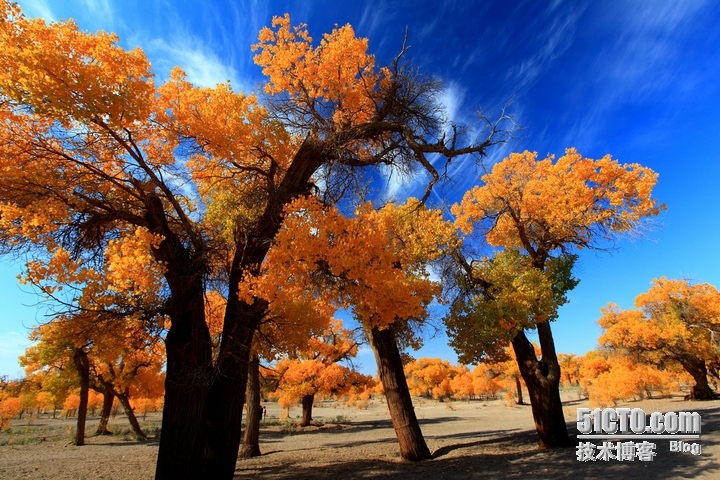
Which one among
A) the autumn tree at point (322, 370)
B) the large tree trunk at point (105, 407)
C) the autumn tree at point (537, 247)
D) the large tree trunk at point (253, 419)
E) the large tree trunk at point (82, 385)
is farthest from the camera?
the autumn tree at point (322, 370)

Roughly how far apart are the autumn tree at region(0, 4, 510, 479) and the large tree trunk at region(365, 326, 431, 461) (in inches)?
189

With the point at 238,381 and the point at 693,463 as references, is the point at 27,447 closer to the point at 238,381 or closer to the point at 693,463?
the point at 238,381

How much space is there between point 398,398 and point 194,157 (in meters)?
8.02

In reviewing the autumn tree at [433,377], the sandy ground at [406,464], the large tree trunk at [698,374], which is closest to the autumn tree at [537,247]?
the sandy ground at [406,464]

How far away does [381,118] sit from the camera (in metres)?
7.45

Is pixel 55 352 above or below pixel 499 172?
below

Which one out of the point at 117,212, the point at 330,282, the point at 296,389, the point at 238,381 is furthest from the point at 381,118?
the point at 296,389

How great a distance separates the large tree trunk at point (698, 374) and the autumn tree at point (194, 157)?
26601 mm

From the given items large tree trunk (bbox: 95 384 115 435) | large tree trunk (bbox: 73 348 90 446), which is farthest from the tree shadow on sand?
large tree trunk (bbox: 95 384 115 435)

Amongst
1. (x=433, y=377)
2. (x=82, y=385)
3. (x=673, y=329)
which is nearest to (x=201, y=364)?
(x=82, y=385)

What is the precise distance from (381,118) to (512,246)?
6579mm

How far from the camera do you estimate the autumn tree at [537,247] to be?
9.48 metres

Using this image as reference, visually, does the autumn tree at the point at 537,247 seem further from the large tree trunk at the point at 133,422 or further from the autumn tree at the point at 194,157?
the large tree trunk at the point at 133,422

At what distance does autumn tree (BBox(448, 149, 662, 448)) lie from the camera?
9.48 meters
